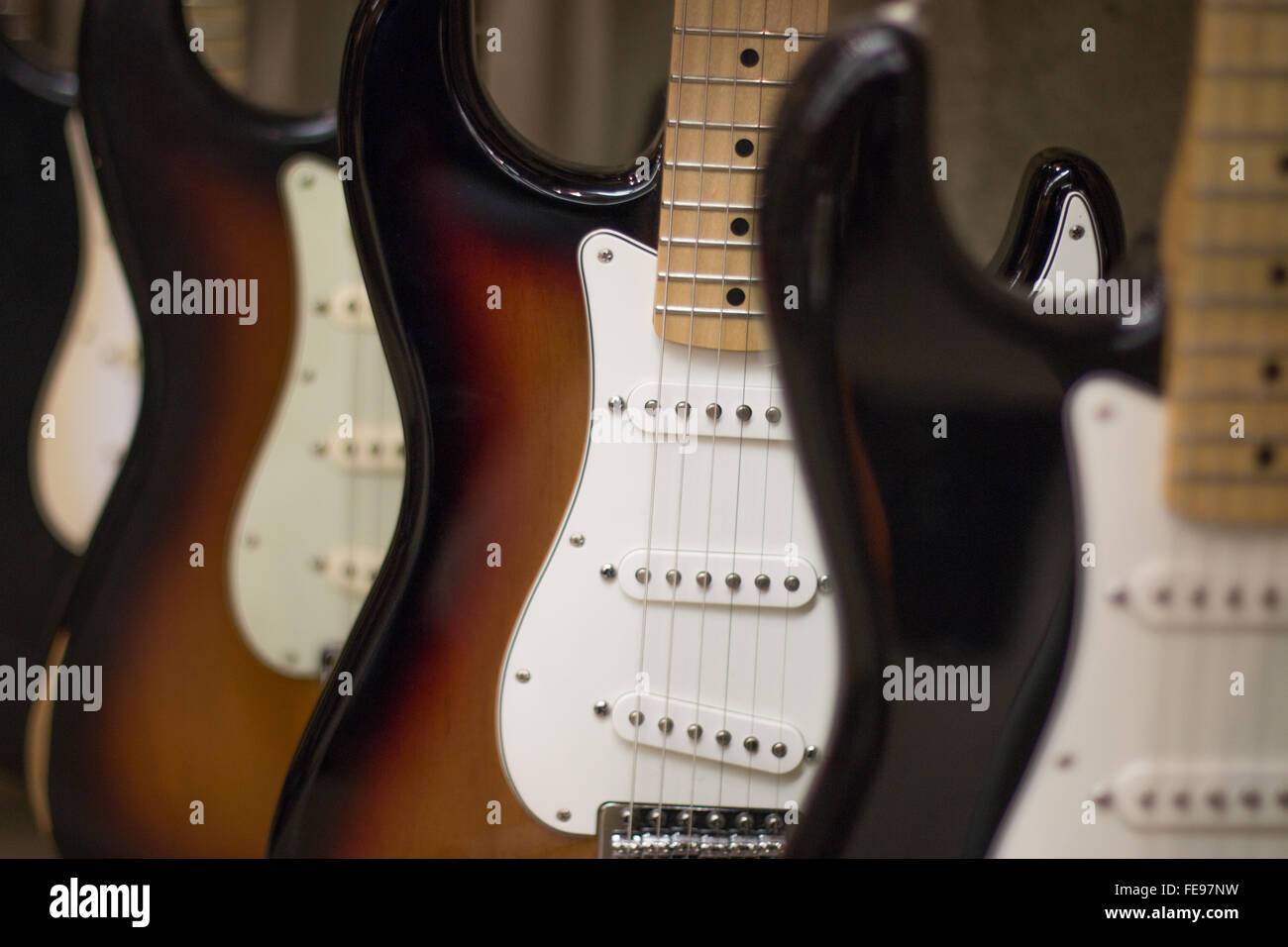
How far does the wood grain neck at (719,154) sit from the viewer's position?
0.55 m

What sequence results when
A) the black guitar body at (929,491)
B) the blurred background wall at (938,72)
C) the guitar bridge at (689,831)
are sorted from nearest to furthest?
the black guitar body at (929,491) < the guitar bridge at (689,831) < the blurred background wall at (938,72)

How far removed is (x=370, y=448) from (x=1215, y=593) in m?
0.57

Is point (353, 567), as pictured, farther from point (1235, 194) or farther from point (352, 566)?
point (1235, 194)

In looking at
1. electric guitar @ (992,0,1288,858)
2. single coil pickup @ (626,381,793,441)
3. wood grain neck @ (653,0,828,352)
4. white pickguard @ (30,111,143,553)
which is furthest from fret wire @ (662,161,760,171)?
white pickguard @ (30,111,143,553)

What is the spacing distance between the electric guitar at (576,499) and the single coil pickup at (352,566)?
0.23 m

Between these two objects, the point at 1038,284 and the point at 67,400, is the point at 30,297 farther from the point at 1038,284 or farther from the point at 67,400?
the point at 1038,284

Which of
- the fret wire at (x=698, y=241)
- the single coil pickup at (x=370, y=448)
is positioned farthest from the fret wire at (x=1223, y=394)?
the single coil pickup at (x=370, y=448)

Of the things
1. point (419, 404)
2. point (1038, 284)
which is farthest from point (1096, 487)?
point (419, 404)

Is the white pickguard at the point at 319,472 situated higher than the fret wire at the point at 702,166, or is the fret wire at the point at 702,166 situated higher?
the fret wire at the point at 702,166

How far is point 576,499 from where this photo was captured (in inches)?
22.2

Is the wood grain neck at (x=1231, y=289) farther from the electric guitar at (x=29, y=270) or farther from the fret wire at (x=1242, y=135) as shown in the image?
the electric guitar at (x=29, y=270)

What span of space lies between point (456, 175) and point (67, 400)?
521mm

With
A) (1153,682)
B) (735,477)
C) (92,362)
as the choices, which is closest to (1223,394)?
(1153,682)

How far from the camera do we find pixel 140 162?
72 cm
